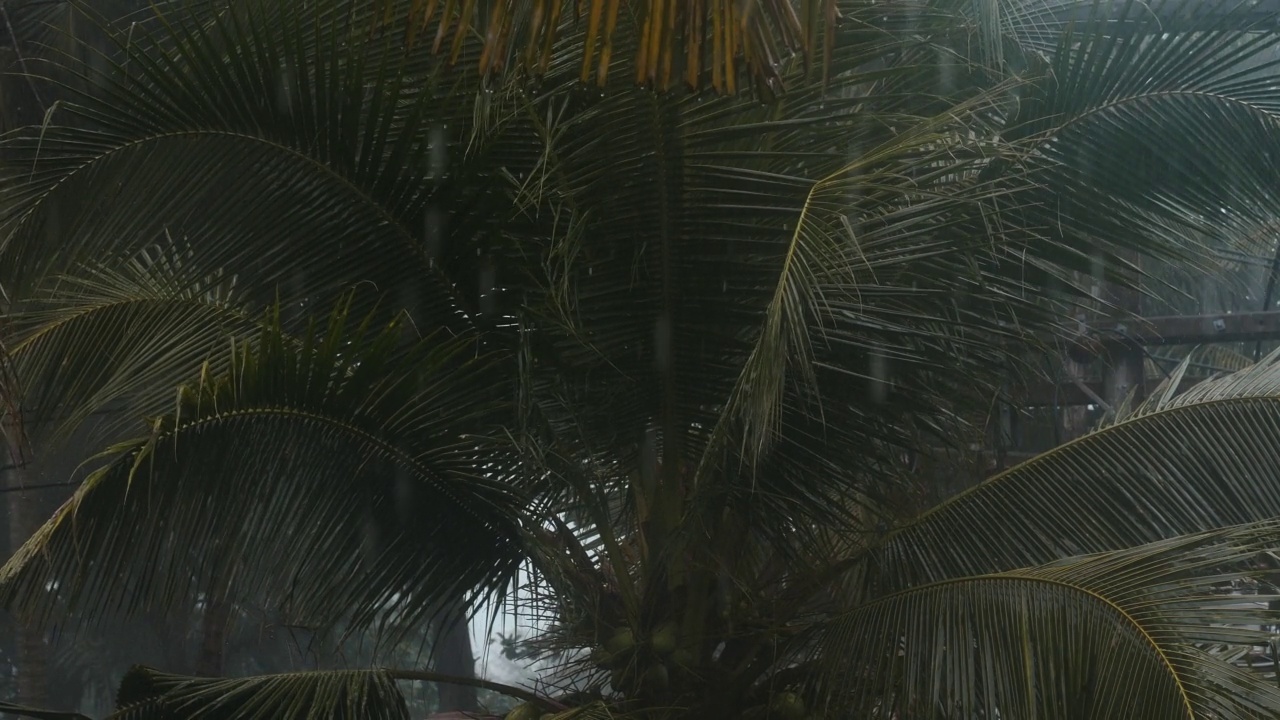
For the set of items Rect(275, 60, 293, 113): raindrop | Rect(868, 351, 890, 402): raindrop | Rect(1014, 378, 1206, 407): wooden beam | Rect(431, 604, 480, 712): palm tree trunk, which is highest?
Rect(275, 60, 293, 113): raindrop

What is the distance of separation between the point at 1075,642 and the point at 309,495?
2190mm

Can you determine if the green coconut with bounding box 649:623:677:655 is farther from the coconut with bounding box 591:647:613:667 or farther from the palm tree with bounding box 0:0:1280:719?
the coconut with bounding box 591:647:613:667

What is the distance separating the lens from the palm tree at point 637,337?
3.43 meters

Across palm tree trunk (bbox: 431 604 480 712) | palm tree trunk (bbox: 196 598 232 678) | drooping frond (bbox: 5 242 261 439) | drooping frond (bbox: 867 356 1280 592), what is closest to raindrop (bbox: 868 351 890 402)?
drooping frond (bbox: 867 356 1280 592)

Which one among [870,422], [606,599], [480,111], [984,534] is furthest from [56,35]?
[984,534]

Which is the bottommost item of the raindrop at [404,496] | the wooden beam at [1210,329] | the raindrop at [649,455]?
the raindrop at [404,496]

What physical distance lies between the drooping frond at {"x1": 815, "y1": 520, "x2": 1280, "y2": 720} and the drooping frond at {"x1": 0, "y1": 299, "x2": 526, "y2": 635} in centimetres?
129

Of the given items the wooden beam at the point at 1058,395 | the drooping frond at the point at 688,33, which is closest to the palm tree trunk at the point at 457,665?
the wooden beam at the point at 1058,395

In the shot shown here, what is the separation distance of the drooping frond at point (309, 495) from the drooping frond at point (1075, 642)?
129 centimetres

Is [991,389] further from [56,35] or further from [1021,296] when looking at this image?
[56,35]

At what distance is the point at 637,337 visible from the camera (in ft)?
12.6

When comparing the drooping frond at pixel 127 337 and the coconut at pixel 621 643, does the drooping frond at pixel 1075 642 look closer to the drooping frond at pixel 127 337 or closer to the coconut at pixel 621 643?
the coconut at pixel 621 643

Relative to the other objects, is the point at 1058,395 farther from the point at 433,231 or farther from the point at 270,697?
the point at 270,697

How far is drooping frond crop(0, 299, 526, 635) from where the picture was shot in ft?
10.5
